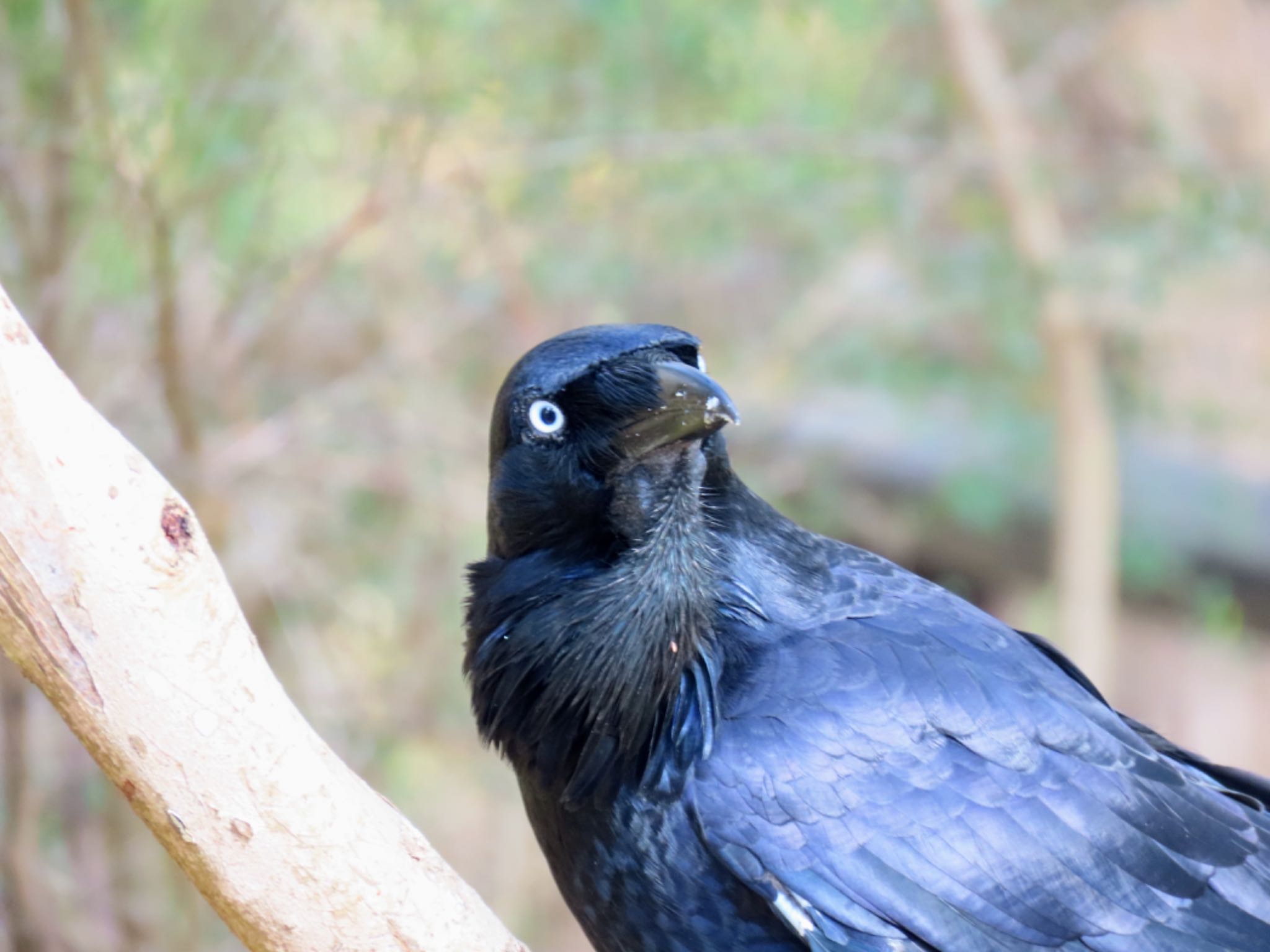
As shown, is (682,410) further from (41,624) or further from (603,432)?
(41,624)

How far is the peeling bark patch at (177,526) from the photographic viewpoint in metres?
1.54

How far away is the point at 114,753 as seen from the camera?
5.17 ft

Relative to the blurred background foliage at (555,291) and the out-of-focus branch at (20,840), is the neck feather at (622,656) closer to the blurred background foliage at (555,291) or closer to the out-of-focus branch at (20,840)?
the blurred background foliage at (555,291)

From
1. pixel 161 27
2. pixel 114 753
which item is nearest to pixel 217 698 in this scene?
pixel 114 753

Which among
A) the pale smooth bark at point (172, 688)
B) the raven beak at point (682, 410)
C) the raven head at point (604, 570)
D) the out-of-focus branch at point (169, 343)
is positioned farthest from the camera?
the out-of-focus branch at point (169, 343)

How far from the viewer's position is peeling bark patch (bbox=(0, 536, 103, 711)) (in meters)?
1.51

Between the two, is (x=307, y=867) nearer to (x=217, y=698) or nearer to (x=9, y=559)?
(x=217, y=698)

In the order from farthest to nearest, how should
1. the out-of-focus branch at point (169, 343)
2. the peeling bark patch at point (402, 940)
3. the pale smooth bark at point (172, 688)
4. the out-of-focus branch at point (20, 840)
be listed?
the out-of-focus branch at point (20, 840) < the out-of-focus branch at point (169, 343) < the peeling bark patch at point (402, 940) < the pale smooth bark at point (172, 688)

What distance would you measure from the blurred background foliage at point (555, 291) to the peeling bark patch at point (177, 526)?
66.7 inches

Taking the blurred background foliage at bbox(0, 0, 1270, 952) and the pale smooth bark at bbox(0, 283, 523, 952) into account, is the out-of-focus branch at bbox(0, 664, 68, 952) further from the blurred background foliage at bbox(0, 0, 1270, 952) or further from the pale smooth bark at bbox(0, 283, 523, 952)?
the pale smooth bark at bbox(0, 283, 523, 952)

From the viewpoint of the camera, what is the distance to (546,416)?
2123 millimetres

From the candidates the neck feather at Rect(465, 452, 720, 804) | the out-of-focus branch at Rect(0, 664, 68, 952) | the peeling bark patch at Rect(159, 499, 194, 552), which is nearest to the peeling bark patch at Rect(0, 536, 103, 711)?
the peeling bark patch at Rect(159, 499, 194, 552)

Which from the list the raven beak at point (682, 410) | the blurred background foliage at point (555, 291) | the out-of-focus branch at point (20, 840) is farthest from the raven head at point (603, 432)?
the out-of-focus branch at point (20, 840)

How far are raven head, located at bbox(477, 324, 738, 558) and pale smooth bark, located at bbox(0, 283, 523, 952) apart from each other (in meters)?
0.60
